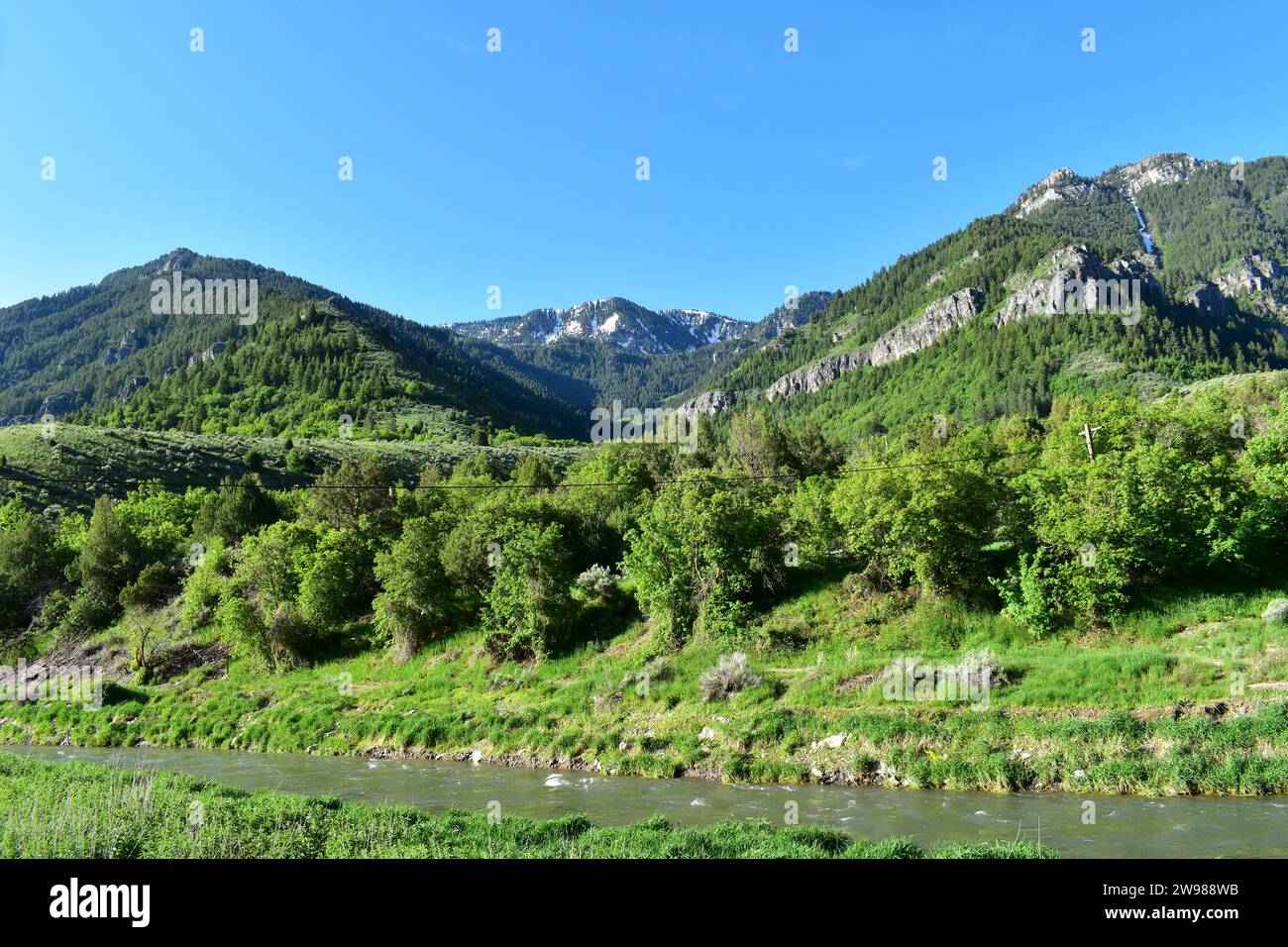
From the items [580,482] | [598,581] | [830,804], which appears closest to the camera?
[830,804]

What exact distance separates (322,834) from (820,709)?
2003 centimetres

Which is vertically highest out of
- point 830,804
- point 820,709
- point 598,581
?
point 598,581

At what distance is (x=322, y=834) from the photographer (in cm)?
1523

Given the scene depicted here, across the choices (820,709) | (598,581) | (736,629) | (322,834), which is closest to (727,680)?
(736,629)

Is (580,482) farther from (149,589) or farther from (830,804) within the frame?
(830,804)

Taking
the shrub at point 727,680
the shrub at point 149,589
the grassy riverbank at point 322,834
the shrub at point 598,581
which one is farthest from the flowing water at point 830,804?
the shrub at point 149,589

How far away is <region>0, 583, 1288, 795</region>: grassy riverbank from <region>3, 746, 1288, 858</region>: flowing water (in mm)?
1174

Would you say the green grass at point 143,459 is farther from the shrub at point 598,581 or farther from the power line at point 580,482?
the shrub at point 598,581

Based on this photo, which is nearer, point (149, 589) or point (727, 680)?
point (727, 680)

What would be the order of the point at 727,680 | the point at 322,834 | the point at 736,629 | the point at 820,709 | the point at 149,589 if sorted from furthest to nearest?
the point at 149,589
the point at 736,629
the point at 727,680
the point at 820,709
the point at 322,834

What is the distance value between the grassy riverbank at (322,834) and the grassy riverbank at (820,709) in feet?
28.4

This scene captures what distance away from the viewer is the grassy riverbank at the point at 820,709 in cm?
2164
